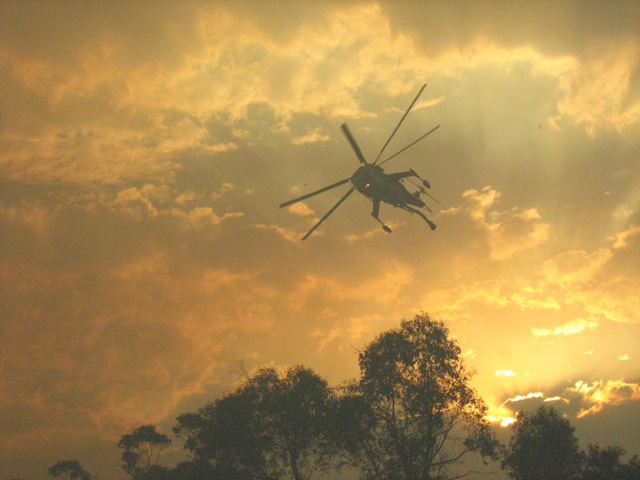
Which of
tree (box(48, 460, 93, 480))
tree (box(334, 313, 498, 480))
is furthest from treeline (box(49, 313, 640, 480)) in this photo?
tree (box(48, 460, 93, 480))

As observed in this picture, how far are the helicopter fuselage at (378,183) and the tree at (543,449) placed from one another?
65.0ft

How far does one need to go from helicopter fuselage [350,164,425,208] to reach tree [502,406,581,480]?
1982cm

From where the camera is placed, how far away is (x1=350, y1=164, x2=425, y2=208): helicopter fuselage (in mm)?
26719

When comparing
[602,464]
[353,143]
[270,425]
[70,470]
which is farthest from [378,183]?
[70,470]

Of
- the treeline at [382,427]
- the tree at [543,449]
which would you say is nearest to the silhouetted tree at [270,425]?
the treeline at [382,427]

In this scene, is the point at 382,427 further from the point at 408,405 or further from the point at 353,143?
the point at 353,143

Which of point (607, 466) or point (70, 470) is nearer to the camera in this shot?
point (607, 466)

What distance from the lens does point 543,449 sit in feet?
108

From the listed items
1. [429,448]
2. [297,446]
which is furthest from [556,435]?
[297,446]

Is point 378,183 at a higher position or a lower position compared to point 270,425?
higher

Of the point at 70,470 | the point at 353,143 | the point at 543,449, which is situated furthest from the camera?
the point at 70,470

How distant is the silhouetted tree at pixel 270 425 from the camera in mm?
32594

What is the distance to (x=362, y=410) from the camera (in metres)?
29.3

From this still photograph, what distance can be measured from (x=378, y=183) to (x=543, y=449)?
920 inches
